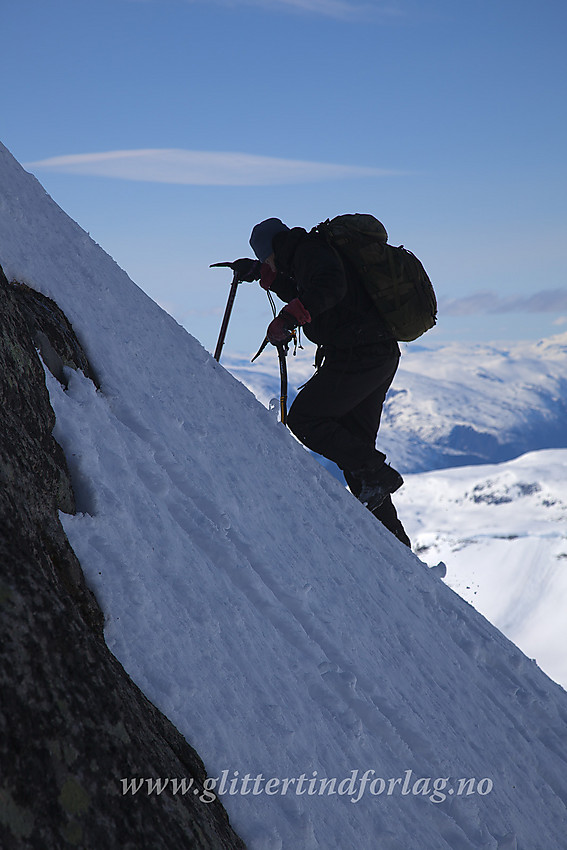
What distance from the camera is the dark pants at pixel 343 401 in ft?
19.0

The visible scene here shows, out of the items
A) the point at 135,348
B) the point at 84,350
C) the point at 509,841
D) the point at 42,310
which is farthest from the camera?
the point at 135,348

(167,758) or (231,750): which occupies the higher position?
(167,758)

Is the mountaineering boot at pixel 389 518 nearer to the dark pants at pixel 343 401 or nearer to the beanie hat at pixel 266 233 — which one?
the dark pants at pixel 343 401

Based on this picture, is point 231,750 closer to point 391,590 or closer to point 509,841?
point 509,841

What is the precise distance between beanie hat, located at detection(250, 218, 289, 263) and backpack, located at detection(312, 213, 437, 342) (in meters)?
0.34

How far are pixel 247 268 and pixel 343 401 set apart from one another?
1.68m

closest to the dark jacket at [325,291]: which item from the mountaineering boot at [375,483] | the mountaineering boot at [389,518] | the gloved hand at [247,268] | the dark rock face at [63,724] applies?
the gloved hand at [247,268]

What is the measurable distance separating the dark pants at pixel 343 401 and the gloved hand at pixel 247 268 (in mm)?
1203

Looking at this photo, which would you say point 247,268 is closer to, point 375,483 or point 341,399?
point 341,399

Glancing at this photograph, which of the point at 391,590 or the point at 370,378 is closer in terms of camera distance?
the point at 391,590

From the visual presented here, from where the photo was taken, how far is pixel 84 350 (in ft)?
14.5

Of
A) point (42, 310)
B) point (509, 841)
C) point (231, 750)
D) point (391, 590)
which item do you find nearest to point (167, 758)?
point (231, 750)

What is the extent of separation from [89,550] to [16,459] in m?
0.65

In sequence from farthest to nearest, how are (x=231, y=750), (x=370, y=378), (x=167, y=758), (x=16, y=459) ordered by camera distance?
(x=370, y=378) → (x=231, y=750) → (x=16, y=459) → (x=167, y=758)
